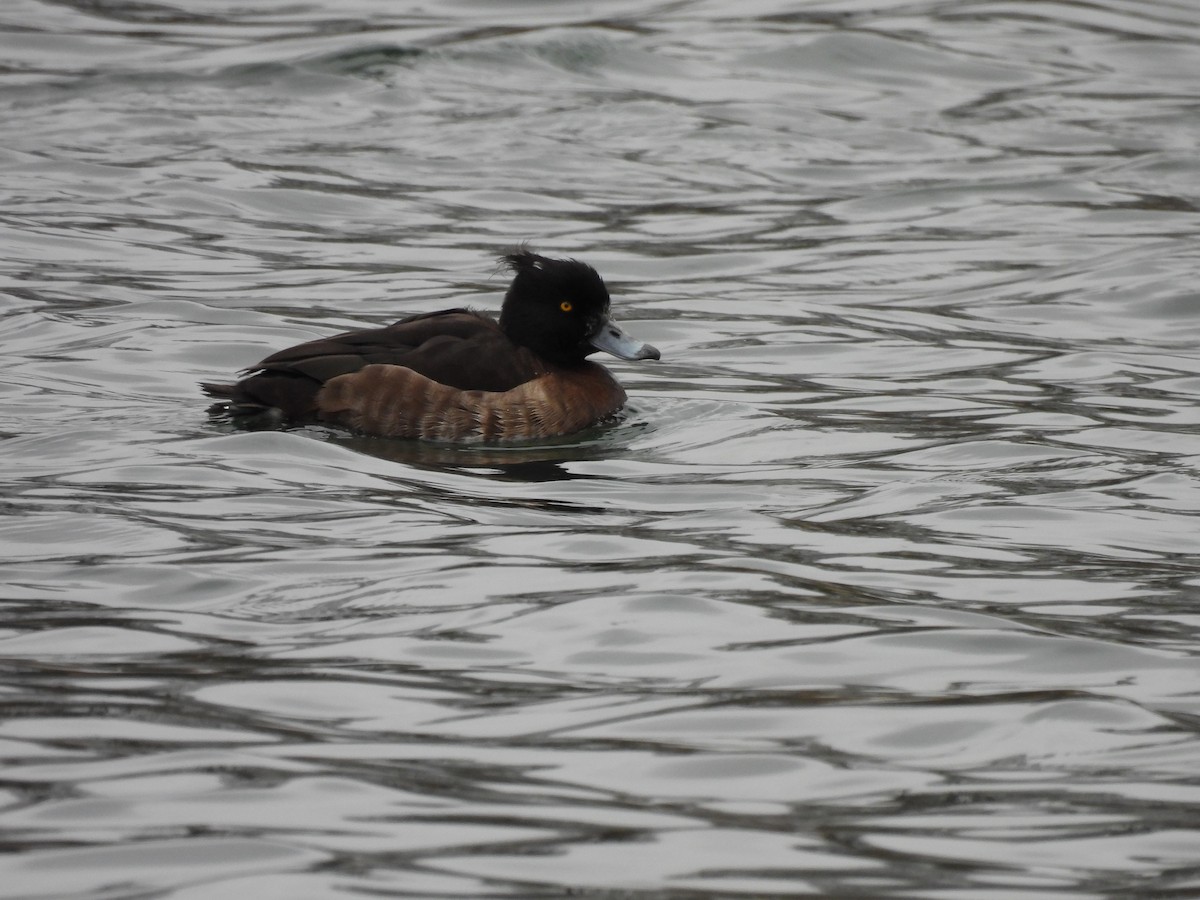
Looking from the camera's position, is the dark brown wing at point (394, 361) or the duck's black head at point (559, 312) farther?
the duck's black head at point (559, 312)

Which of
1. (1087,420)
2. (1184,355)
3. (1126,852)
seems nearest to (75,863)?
(1126,852)

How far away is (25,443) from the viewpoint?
840cm

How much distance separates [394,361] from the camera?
8945 millimetres

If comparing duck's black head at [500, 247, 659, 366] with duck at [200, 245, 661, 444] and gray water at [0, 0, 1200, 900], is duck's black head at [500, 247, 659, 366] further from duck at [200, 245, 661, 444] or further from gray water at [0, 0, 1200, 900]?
gray water at [0, 0, 1200, 900]

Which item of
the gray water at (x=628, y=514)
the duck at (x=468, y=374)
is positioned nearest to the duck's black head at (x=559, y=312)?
the duck at (x=468, y=374)

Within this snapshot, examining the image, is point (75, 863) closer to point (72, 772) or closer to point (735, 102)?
point (72, 772)

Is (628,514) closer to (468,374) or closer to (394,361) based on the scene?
(468,374)

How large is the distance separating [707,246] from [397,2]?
→ 30.0 ft

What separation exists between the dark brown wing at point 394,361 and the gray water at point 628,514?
0.30 meters

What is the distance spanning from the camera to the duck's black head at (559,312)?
9.36 metres

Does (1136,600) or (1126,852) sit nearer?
(1126,852)

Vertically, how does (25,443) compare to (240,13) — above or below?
below

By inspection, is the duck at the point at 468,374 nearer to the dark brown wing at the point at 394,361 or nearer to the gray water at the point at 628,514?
the dark brown wing at the point at 394,361

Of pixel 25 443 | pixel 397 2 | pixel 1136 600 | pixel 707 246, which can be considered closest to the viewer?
pixel 1136 600
